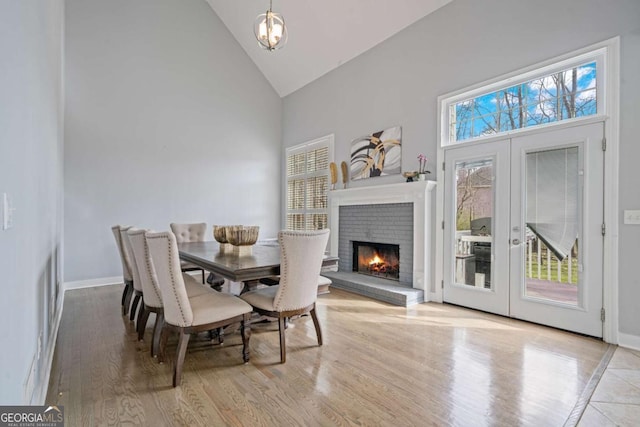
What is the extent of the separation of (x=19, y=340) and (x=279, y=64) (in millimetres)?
6026

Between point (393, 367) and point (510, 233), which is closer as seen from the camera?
point (393, 367)

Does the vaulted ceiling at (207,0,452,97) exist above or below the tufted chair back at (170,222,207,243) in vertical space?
above

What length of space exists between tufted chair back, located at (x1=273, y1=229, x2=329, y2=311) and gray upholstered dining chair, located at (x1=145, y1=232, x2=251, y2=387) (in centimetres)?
30

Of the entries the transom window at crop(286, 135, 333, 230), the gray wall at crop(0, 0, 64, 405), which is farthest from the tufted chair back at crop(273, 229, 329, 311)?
the transom window at crop(286, 135, 333, 230)

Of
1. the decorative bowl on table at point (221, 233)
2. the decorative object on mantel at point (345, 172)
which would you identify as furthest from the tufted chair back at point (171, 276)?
the decorative object on mantel at point (345, 172)

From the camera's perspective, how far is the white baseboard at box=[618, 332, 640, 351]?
2.64 metres

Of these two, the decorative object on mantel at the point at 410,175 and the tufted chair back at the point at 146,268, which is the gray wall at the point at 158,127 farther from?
the decorative object on mantel at the point at 410,175

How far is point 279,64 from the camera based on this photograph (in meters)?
6.23

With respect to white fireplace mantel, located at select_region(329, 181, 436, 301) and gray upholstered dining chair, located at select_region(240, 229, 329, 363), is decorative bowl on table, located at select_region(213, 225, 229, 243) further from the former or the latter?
white fireplace mantel, located at select_region(329, 181, 436, 301)

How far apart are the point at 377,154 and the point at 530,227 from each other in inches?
87.6

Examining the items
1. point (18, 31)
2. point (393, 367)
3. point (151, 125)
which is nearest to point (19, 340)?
point (18, 31)

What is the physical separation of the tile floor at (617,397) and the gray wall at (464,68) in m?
0.54

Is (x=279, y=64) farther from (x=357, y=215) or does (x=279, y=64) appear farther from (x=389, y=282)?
(x=389, y=282)

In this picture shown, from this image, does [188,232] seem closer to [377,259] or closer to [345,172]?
[345,172]
